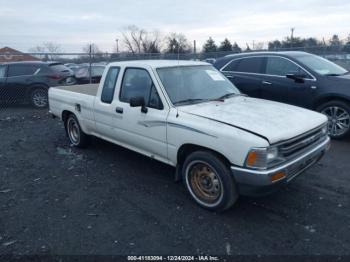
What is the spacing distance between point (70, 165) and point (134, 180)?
148cm

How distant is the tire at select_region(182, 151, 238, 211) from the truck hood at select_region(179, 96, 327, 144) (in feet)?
1.60

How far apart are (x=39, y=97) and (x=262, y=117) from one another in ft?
33.0

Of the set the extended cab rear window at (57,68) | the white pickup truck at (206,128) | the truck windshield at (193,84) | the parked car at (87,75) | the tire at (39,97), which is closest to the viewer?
the white pickup truck at (206,128)

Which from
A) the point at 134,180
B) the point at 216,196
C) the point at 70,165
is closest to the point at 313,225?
the point at 216,196

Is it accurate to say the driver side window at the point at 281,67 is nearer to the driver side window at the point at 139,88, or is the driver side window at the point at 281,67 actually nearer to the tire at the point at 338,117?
the tire at the point at 338,117

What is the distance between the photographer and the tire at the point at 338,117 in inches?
251

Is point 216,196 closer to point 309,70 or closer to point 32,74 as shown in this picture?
point 309,70

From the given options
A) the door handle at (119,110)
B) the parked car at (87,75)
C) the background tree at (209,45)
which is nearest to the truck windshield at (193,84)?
the door handle at (119,110)

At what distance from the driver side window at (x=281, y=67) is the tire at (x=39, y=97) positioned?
27.0ft

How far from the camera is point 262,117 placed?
379 centimetres

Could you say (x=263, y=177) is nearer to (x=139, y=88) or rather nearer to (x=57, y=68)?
(x=139, y=88)

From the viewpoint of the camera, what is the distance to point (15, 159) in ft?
20.1

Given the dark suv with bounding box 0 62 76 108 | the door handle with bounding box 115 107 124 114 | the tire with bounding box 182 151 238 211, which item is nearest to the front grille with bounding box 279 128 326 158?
the tire with bounding box 182 151 238 211

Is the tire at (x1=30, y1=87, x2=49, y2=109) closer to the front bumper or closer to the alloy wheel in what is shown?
the alloy wheel
